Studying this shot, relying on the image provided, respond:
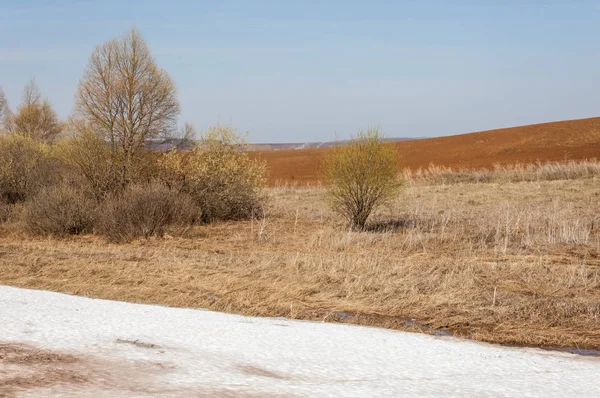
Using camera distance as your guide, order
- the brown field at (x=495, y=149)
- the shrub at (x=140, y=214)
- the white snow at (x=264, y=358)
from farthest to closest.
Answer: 1. the brown field at (x=495, y=149)
2. the shrub at (x=140, y=214)
3. the white snow at (x=264, y=358)

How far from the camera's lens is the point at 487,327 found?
30.7 ft

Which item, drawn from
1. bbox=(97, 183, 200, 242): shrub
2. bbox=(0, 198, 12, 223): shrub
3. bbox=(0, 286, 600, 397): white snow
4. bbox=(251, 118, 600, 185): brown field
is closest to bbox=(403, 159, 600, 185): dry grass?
bbox=(97, 183, 200, 242): shrub

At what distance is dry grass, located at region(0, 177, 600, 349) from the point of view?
9.81 m

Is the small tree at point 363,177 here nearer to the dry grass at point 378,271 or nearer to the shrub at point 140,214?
the dry grass at point 378,271

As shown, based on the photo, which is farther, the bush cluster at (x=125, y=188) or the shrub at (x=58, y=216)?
the shrub at (x=58, y=216)

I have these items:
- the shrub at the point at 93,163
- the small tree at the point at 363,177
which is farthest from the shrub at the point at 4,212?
the small tree at the point at 363,177

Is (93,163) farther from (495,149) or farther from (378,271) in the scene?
(495,149)

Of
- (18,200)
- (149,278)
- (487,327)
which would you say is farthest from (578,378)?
(18,200)

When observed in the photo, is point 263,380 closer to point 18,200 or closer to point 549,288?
point 549,288

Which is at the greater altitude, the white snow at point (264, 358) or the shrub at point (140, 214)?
the shrub at point (140, 214)

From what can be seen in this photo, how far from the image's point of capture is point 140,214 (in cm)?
1792

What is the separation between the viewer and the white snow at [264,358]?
5820 millimetres

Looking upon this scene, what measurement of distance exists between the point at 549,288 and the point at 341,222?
378 inches

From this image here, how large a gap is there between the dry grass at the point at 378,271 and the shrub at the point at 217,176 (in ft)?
7.57
